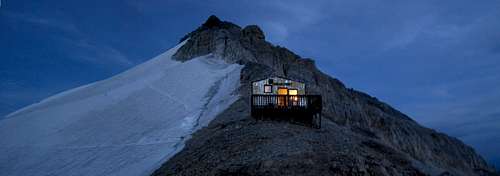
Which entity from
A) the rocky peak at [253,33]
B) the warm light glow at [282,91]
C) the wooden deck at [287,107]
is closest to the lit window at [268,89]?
the warm light glow at [282,91]

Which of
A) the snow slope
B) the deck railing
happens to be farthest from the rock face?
the snow slope

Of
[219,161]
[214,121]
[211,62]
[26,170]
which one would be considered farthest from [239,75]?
[219,161]

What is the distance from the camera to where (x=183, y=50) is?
205ft

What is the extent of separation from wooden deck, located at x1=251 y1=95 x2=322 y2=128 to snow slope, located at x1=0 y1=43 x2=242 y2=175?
611 centimetres

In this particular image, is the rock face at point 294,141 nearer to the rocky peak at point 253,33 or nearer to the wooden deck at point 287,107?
the wooden deck at point 287,107

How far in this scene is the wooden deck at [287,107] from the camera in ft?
86.1

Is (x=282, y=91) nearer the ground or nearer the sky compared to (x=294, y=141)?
nearer the sky

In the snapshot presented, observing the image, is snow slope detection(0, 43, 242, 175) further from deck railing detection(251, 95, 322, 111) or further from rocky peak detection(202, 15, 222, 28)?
rocky peak detection(202, 15, 222, 28)

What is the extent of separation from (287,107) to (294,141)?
8.11 m

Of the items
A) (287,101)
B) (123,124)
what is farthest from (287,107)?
(123,124)

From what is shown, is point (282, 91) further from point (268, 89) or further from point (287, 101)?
point (287, 101)

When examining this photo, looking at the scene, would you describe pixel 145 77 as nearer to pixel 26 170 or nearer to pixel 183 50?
pixel 183 50

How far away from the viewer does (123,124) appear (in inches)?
1414

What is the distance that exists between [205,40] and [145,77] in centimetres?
1331
